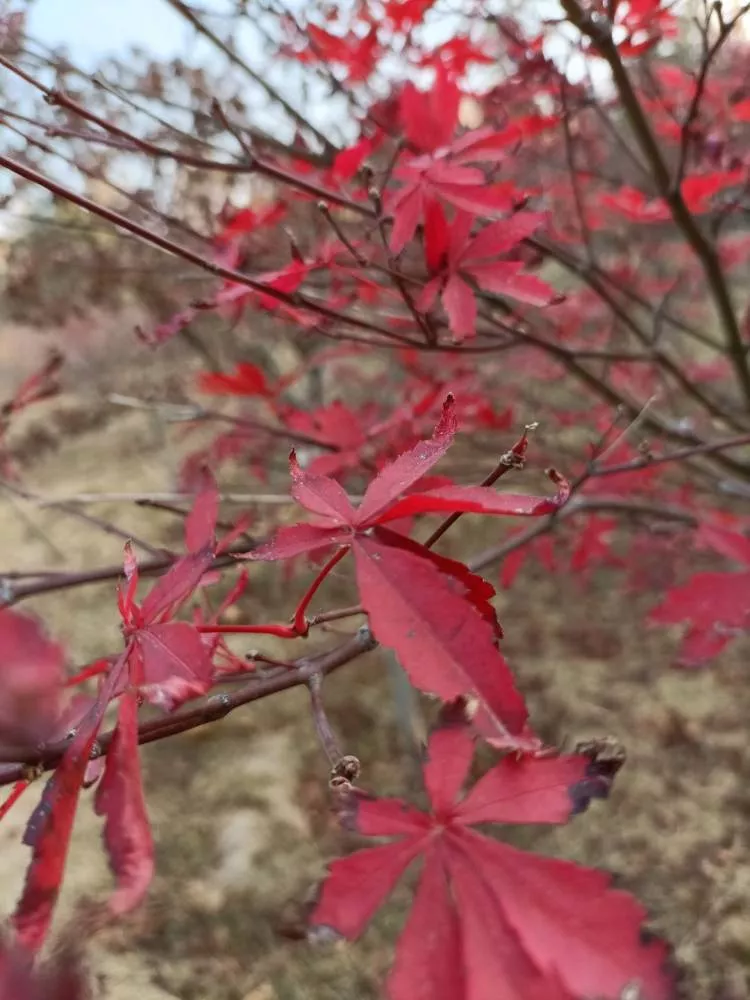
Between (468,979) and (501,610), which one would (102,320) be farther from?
(468,979)

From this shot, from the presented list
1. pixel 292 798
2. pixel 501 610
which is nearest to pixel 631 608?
pixel 501 610

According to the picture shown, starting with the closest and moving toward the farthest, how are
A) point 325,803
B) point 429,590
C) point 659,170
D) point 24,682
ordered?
point 24,682 < point 429,590 < point 659,170 < point 325,803

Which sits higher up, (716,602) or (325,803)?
(325,803)

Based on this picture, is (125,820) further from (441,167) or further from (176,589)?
(441,167)

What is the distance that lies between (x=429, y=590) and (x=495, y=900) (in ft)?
0.62

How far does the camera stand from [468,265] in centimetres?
97

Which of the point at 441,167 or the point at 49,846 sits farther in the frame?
the point at 441,167

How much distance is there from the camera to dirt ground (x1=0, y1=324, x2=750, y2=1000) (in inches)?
72.6

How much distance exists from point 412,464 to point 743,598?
2.20 ft

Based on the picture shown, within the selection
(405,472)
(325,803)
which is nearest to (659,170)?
(405,472)

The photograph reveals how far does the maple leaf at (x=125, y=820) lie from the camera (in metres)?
0.41

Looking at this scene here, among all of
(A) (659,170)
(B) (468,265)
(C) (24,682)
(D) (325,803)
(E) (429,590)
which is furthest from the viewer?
(D) (325,803)

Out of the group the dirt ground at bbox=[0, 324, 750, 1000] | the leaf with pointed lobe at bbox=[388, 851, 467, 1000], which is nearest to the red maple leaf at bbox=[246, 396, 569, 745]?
the leaf with pointed lobe at bbox=[388, 851, 467, 1000]

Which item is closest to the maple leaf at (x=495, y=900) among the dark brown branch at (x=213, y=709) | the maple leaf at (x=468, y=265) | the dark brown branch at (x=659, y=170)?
the dark brown branch at (x=213, y=709)
